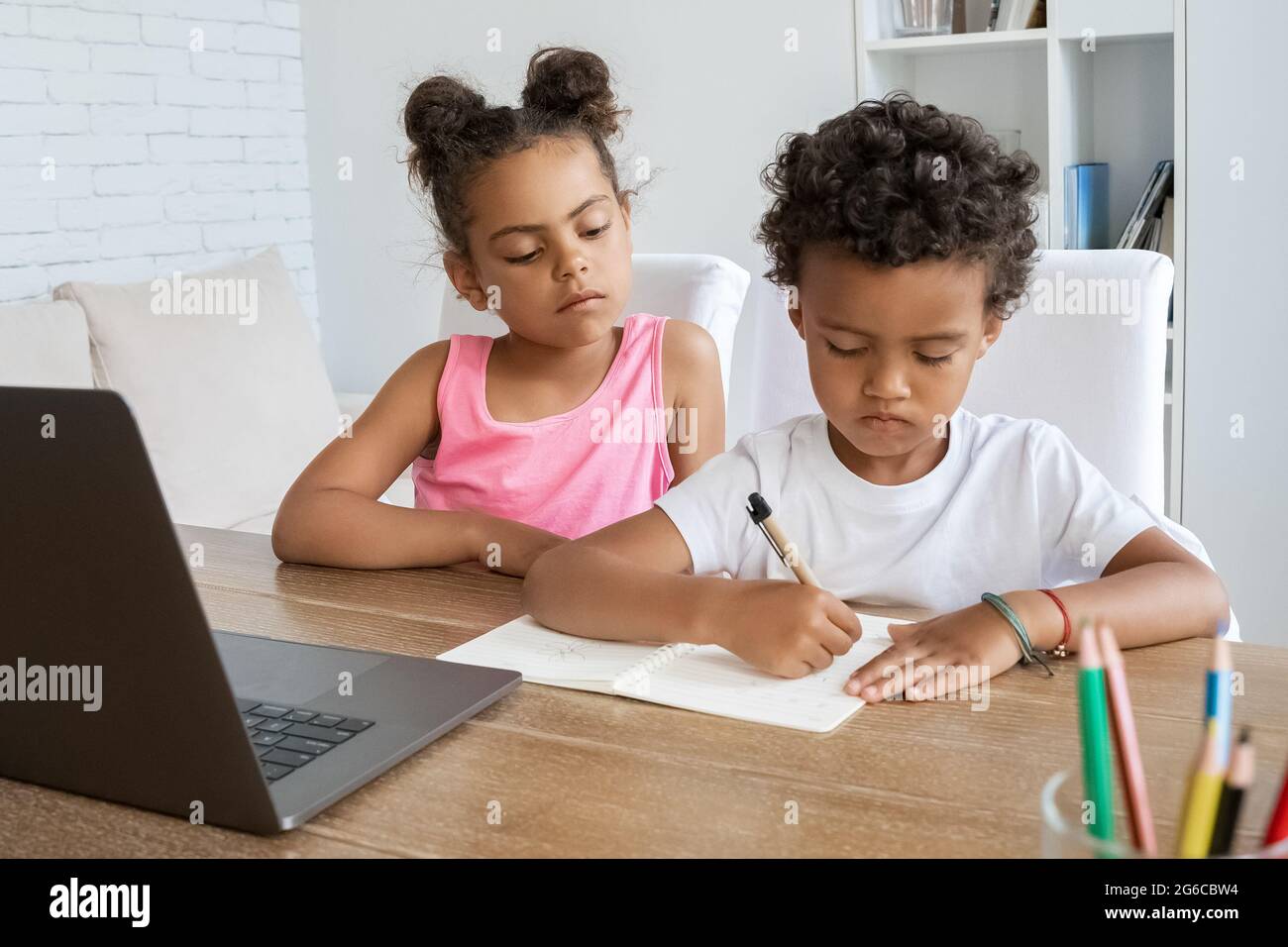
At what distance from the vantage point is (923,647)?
0.90 metres

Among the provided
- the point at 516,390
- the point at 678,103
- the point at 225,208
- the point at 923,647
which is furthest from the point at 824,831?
the point at 225,208

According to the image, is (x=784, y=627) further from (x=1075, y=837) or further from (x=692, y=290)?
(x=692, y=290)

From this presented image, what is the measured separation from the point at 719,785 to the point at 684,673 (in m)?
0.20

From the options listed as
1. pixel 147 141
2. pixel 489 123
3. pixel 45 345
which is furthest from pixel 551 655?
pixel 147 141

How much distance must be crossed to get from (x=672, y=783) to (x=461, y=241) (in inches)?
37.8

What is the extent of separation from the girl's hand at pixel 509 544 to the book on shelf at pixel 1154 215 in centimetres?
172

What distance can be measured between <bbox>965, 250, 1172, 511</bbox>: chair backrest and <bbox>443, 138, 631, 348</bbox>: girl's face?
18.1 inches

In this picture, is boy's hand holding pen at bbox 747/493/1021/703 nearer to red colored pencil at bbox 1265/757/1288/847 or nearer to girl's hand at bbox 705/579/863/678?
girl's hand at bbox 705/579/863/678

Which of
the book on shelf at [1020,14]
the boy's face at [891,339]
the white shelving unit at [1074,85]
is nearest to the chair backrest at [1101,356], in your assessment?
the boy's face at [891,339]

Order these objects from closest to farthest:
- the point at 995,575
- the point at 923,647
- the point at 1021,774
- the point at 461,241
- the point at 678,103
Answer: the point at 1021,774
the point at 923,647
the point at 995,575
the point at 461,241
the point at 678,103

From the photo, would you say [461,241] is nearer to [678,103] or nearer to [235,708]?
[235,708]

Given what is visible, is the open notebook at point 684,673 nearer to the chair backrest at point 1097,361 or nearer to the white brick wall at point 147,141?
the chair backrest at point 1097,361

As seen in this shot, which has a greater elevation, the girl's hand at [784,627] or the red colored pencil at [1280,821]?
the red colored pencil at [1280,821]

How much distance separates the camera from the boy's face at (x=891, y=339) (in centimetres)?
104
